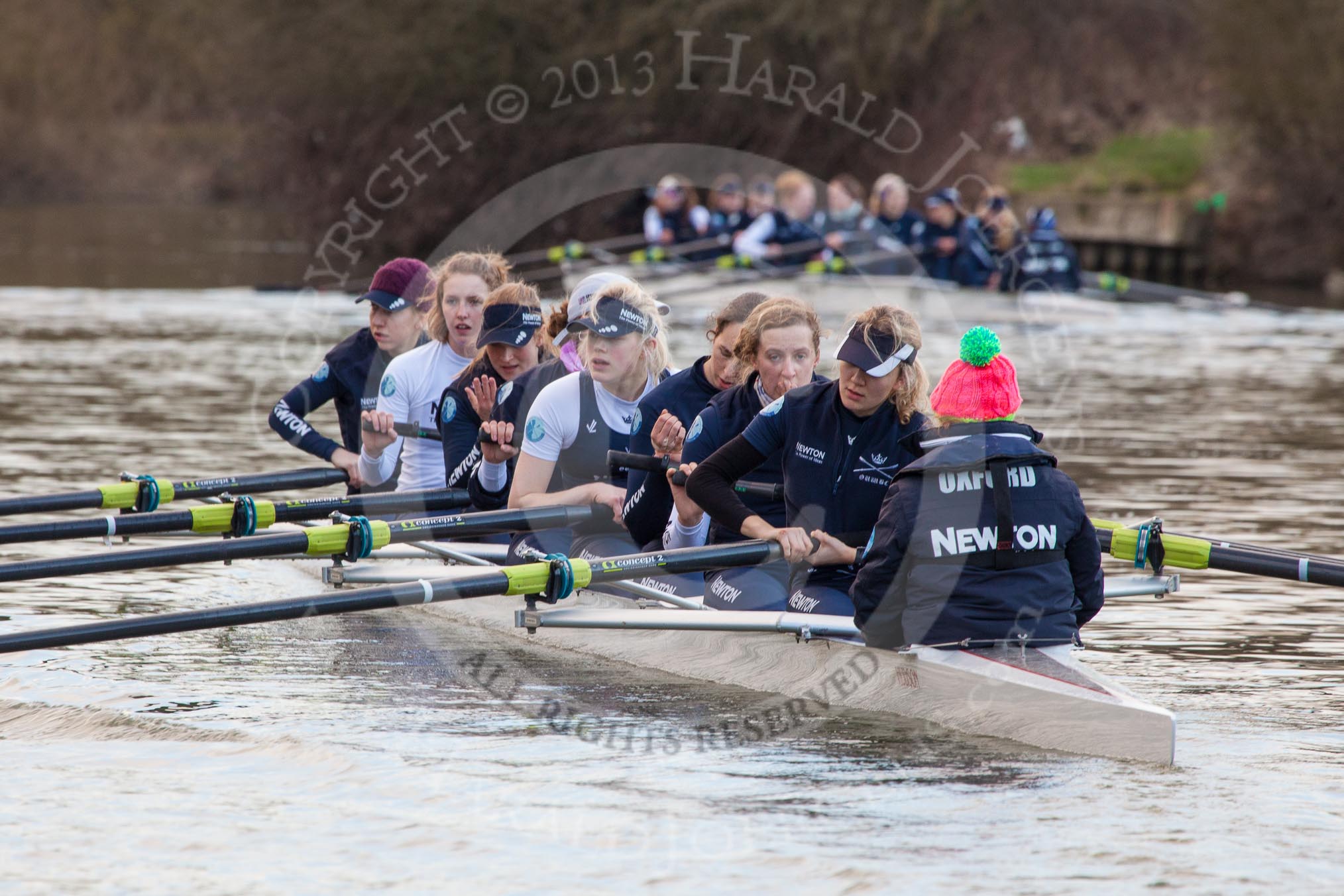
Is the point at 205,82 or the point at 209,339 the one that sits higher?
the point at 205,82

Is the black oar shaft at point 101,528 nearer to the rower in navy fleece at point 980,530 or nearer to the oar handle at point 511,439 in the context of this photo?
the oar handle at point 511,439

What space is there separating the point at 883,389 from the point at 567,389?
5.45 ft

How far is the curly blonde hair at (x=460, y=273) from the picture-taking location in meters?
8.23

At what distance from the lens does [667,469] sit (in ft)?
21.9

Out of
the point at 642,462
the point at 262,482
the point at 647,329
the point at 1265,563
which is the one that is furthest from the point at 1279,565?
the point at 262,482

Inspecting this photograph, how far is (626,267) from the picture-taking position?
2359cm

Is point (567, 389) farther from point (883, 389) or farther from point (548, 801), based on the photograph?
point (548, 801)

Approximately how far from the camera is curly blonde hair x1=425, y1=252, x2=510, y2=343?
324 inches

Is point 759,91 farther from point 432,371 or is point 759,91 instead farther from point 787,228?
point 432,371

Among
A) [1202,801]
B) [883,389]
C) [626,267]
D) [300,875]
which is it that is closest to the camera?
[300,875]

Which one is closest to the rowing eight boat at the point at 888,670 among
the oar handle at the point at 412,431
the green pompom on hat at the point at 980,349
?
the green pompom on hat at the point at 980,349

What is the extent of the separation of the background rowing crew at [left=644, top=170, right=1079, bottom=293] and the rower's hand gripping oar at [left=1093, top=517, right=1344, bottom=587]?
15.1m

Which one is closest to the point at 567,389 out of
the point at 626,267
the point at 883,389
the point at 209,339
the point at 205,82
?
the point at 883,389

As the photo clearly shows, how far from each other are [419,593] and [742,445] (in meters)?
1.25
